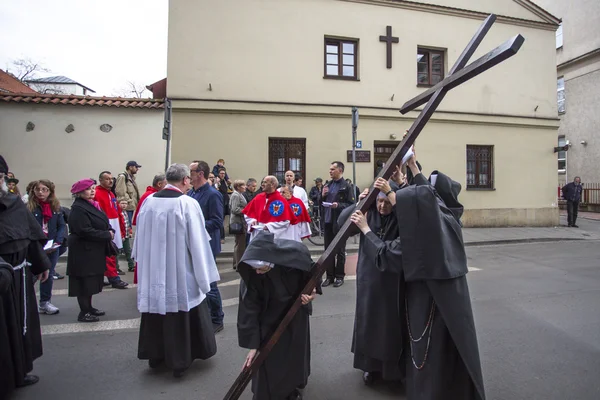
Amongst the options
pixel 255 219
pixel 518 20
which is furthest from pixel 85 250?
pixel 518 20

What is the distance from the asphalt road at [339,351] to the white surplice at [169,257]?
685 mm

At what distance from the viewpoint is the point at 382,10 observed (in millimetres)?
13094

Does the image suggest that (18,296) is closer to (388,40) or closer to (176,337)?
(176,337)

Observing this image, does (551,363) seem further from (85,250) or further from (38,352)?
(85,250)

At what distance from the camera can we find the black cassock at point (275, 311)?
8.30ft

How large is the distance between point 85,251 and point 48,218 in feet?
4.84

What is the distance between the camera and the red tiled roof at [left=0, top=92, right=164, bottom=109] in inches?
414

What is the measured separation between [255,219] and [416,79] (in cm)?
985

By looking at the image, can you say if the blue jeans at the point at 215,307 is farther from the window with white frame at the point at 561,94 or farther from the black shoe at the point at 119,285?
the window with white frame at the point at 561,94

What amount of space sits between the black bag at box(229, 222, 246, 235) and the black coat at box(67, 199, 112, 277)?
287 cm

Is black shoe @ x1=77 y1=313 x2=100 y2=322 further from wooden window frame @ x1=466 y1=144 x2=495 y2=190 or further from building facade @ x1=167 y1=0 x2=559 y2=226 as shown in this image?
wooden window frame @ x1=466 y1=144 x2=495 y2=190

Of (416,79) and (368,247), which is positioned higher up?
(416,79)

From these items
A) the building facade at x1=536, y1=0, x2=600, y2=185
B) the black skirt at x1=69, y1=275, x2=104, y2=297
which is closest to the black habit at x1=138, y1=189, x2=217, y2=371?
the black skirt at x1=69, y1=275, x2=104, y2=297

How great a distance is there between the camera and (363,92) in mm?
12977
